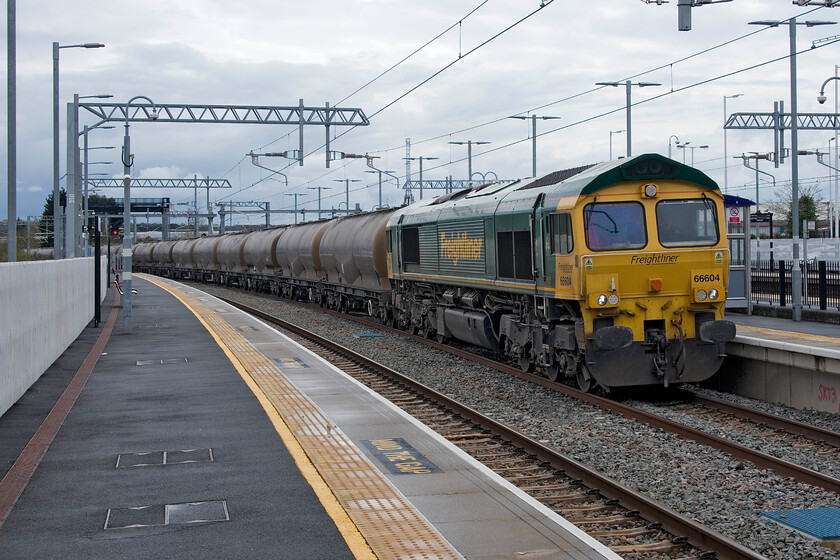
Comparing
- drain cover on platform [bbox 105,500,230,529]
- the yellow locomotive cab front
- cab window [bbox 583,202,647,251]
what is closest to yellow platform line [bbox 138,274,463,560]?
drain cover on platform [bbox 105,500,230,529]

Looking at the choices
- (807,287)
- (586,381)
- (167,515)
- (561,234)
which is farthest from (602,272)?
(807,287)

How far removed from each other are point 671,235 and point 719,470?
17.3 ft

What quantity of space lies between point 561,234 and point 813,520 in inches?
276

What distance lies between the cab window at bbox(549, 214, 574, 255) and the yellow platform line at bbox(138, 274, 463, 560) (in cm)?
438

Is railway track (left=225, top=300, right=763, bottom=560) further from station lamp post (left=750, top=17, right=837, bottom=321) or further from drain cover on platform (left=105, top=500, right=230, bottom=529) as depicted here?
station lamp post (left=750, top=17, right=837, bottom=321)

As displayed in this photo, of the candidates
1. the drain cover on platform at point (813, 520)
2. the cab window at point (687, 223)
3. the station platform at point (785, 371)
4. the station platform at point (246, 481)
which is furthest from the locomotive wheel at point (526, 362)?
the drain cover on platform at point (813, 520)

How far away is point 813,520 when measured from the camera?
7387mm

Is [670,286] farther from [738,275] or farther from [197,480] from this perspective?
[738,275]

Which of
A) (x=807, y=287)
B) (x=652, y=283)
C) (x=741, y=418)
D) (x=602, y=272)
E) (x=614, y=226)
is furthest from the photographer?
(x=807, y=287)

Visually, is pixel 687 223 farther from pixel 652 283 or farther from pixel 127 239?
pixel 127 239

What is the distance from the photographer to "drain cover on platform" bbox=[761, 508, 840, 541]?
6.99 m

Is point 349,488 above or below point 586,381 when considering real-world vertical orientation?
below

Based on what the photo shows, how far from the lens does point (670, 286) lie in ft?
44.5

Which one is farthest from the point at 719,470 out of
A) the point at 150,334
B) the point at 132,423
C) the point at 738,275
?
the point at 150,334
